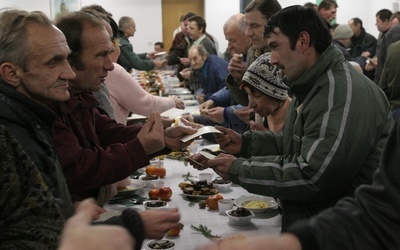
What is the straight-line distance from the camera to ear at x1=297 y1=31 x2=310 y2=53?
2172 millimetres

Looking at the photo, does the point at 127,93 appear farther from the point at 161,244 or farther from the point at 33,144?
the point at 33,144

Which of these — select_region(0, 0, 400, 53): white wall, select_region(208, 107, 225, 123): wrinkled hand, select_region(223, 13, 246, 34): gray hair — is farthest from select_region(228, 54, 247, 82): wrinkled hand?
select_region(0, 0, 400, 53): white wall

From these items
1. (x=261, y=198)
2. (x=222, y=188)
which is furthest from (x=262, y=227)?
(x=222, y=188)

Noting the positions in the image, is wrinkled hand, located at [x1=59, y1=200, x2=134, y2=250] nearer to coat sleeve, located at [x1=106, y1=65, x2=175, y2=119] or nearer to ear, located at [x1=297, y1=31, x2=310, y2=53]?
ear, located at [x1=297, y1=31, x2=310, y2=53]

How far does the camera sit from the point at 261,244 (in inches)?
45.6

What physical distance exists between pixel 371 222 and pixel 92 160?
4.32 ft

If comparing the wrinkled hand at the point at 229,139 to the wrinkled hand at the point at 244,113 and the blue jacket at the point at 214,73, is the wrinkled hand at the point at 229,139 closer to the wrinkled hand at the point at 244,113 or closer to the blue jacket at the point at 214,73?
the wrinkled hand at the point at 244,113

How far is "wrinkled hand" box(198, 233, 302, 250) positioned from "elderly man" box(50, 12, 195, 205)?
116 centimetres

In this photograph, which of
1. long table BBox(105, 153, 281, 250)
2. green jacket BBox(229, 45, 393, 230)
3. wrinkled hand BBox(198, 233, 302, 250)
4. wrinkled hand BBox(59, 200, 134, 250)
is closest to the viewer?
wrinkled hand BBox(59, 200, 134, 250)

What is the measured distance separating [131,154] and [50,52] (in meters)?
0.63

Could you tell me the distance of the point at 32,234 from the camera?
1436mm

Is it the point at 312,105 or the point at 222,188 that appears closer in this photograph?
the point at 312,105

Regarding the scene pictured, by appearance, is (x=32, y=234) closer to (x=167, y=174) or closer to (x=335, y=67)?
(x=335, y=67)

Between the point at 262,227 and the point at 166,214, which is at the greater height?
the point at 166,214
